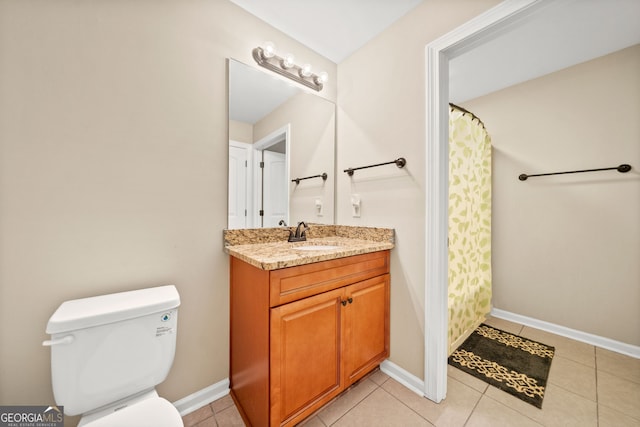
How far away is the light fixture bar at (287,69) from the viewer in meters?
1.52

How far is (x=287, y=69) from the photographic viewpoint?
1.66m

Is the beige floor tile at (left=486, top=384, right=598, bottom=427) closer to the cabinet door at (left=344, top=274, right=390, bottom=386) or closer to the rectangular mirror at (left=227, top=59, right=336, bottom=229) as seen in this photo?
the cabinet door at (left=344, top=274, right=390, bottom=386)

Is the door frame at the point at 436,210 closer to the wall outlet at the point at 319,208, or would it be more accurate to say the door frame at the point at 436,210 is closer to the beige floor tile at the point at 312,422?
the beige floor tile at the point at 312,422

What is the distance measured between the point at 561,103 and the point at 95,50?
338 cm

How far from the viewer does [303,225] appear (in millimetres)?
1836

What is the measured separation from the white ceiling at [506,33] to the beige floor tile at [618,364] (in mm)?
2329

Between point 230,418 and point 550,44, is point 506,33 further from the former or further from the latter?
point 230,418

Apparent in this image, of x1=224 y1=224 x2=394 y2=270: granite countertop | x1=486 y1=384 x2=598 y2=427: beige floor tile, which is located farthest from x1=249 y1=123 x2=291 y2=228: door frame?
x1=486 y1=384 x2=598 y2=427: beige floor tile

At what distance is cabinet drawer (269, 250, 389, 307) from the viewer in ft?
3.45

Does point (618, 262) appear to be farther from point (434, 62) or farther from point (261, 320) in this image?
point (261, 320)

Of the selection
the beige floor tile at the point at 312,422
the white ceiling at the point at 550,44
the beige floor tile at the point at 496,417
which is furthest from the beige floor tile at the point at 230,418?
the white ceiling at the point at 550,44

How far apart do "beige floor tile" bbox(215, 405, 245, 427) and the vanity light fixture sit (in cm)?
210

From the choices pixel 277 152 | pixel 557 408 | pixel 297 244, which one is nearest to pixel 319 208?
pixel 297 244

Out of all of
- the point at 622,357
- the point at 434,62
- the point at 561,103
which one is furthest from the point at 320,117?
the point at 622,357
